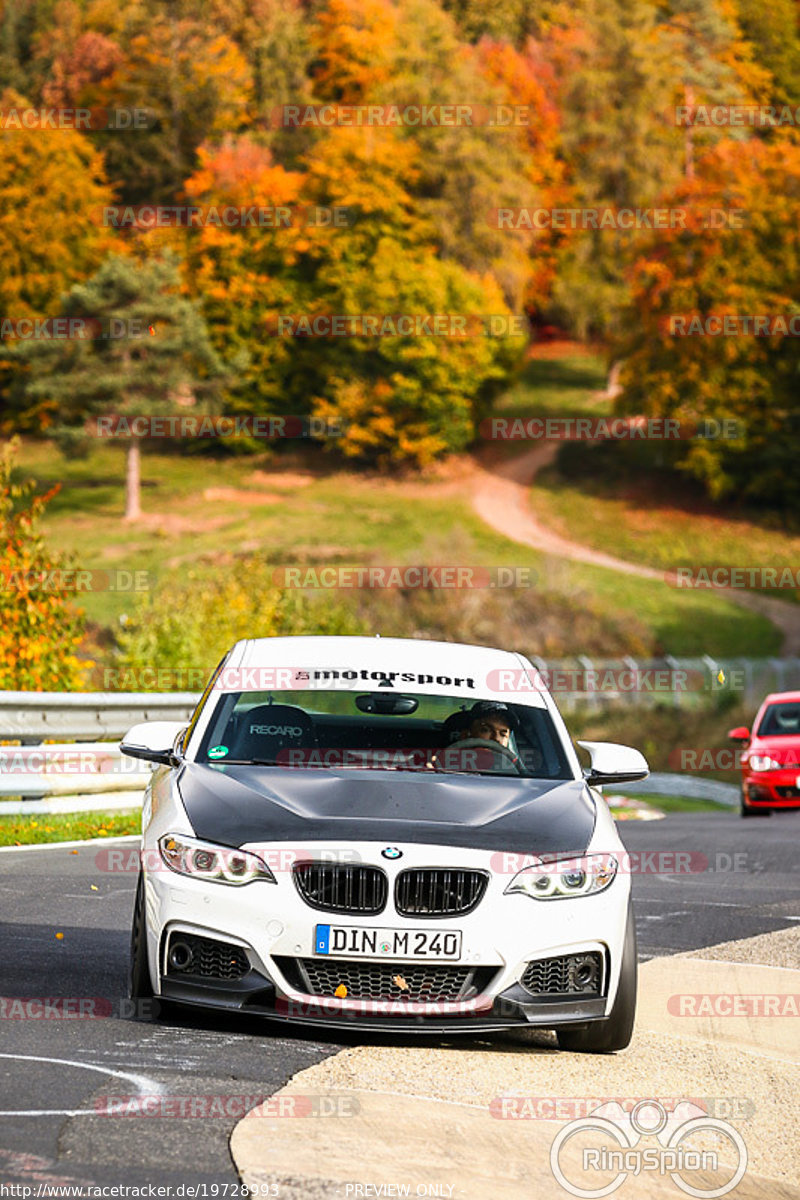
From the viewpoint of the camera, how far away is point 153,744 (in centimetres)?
821

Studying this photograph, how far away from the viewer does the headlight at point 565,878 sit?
6977 millimetres

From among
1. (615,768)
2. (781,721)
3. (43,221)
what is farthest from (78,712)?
(43,221)

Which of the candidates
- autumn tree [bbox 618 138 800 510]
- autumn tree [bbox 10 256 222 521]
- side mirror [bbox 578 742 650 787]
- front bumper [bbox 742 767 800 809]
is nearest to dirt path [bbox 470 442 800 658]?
autumn tree [bbox 618 138 800 510]

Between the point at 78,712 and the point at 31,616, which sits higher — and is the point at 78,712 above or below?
above

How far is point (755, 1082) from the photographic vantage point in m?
6.99

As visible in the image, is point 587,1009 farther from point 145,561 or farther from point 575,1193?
point 145,561

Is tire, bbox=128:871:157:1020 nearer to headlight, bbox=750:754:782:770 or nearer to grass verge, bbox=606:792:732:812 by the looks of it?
headlight, bbox=750:754:782:770

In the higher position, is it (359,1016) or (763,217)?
(359,1016)

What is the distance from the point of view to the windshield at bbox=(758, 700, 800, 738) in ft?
75.4

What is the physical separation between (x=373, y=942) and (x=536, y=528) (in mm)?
73681

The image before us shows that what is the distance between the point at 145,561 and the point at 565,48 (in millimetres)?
54883

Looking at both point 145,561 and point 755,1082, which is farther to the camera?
point 145,561

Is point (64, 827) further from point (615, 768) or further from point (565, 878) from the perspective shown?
point (565, 878)

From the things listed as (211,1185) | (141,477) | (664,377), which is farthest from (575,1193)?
(141,477)
